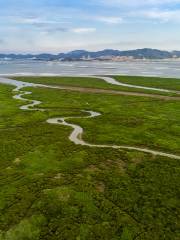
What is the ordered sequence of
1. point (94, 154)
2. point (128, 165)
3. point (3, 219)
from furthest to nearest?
point (94, 154) < point (128, 165) < point (3, 219)

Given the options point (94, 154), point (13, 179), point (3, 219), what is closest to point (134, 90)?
point (94, 154)

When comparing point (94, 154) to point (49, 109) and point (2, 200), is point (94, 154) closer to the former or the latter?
point (2, 200)

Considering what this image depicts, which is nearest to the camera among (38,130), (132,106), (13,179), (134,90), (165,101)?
(13,179)

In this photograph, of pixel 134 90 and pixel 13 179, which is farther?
pixel 134 90

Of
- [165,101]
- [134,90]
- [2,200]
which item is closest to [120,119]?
[165,101]

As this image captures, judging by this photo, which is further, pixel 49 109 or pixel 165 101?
pixel 165 101

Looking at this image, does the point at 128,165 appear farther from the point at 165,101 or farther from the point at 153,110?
the point at 165,101
